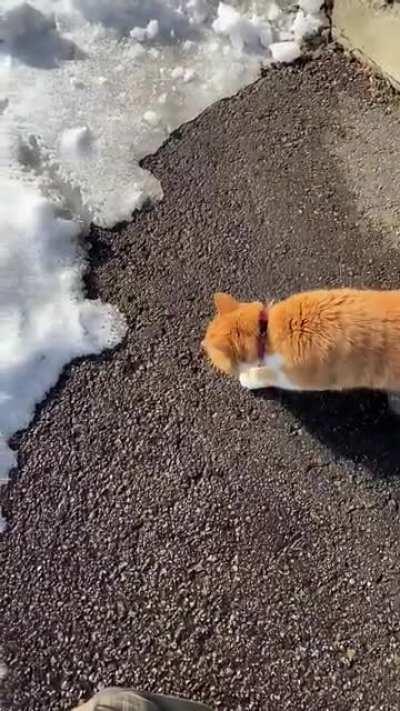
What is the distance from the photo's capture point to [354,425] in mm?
3107

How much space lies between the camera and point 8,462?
319cm

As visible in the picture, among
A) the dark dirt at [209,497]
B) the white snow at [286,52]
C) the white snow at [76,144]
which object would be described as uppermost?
the white snow at [286,52]

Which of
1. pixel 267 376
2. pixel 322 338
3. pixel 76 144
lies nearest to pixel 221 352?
pixel 267 376

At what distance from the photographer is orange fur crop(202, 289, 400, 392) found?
270 cm

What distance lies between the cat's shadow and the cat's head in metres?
0.40

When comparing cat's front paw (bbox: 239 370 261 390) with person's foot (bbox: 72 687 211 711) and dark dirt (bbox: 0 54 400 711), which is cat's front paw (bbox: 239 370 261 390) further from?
person's foot (bbox: 72 687 211 711)

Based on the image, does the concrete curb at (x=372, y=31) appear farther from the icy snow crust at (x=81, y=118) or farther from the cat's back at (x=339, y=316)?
the cat's back at (x=339, y=316)

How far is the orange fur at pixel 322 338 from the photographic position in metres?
2.70

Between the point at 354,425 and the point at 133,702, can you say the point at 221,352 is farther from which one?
the point at 133,702

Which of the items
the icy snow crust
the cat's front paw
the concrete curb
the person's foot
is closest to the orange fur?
the cat's front paw

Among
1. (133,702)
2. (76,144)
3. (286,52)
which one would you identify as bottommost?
(133,702)

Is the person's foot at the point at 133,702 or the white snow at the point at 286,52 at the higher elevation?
the white snow at the point at 286,52

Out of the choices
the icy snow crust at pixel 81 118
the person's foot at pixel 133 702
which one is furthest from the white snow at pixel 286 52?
the person's foot at pixel 133 702

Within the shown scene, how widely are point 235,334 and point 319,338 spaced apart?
11.5 inches
